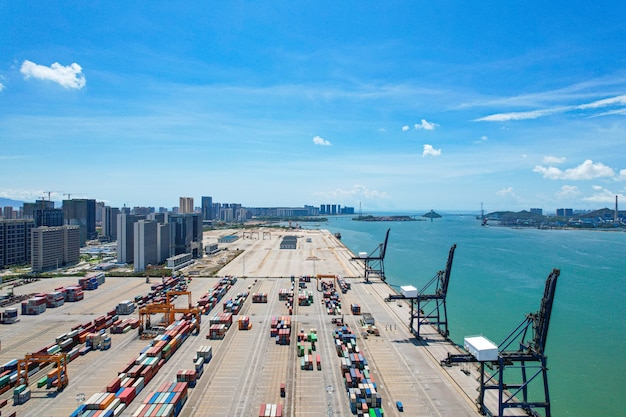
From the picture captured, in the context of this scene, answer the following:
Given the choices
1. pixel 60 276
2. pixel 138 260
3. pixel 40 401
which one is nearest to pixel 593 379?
pixel 40 401

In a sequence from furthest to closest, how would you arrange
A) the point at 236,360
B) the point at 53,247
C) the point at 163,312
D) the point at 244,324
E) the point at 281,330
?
the point at 53,247 → the point at 163,312 → the point at 244,324 → the point at 281,330 → the point at 236,360

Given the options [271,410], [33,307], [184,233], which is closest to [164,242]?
[184,233]

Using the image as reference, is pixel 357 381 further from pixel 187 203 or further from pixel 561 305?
pixel 187 203

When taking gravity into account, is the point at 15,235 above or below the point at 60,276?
above

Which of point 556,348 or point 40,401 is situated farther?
point 556,348

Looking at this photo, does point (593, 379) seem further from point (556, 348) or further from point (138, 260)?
point (138, 260)

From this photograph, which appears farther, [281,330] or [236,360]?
[281,330]

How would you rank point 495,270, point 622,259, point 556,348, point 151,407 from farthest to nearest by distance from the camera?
point 622,259
point 495,270
point 556,348
point 151,407
